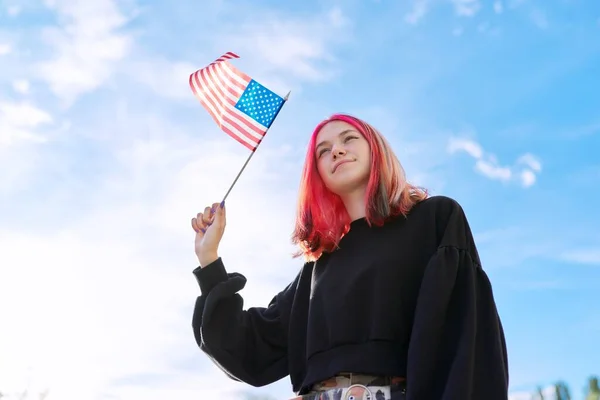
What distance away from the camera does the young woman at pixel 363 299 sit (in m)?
2.79

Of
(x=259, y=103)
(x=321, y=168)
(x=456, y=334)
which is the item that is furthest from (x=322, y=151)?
(x=456, y=334)

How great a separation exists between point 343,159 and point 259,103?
0.80m

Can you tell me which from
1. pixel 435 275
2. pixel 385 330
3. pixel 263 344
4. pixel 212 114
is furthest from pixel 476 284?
pixel 212 114

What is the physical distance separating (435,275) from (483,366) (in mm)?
406

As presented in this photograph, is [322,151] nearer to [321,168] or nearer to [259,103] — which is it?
[321,168]

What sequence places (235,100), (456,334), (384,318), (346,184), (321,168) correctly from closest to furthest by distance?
(456,334) → (384,318) → (346,184) → (321,168) → (235,100)

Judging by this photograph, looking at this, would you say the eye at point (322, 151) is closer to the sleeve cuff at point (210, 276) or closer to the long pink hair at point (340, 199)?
the long pink hair at point (340, 199)

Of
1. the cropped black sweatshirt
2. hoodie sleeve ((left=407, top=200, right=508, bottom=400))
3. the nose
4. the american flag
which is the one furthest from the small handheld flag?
hoodie sleeve ((left=407, top=200, right=508, bottom=400))

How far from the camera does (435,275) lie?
2.91 metres

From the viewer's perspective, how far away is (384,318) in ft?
9.69

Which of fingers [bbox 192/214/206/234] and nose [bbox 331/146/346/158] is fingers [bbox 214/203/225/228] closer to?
fingers [bbox 192/214/206/234]

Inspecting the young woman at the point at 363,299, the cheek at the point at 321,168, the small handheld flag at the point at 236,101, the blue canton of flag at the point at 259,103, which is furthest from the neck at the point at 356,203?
the blue canton of flag at the point at 259,103

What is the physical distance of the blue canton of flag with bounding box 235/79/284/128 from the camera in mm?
3988

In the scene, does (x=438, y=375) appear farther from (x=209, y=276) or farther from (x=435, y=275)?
(x=209, y=276)
